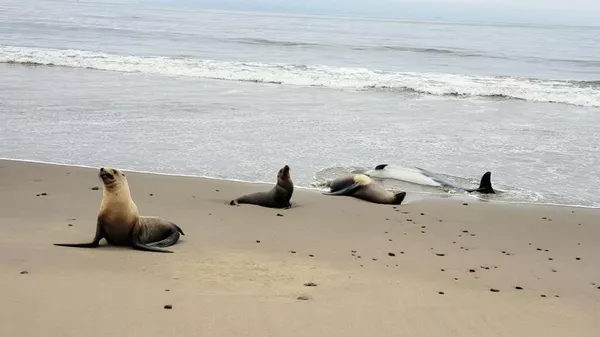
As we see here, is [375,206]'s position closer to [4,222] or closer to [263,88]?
[4,222]

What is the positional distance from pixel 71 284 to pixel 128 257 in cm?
74

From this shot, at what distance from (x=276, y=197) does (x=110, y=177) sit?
7.69 feet

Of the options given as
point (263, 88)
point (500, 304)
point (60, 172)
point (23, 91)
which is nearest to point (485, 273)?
point (500, 304)

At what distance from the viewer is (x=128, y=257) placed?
4781mm

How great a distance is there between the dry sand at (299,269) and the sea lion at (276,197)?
0.50 feet

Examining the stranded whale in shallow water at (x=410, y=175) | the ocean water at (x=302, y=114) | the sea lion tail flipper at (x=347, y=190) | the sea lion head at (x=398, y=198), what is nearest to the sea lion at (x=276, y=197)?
the sea lion tail flipper at (x=347, y=190)

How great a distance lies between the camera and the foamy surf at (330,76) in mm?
19156

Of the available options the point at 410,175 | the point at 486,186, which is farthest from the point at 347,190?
the point at 486,186

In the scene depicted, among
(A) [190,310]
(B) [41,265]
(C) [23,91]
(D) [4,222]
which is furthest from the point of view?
(C) [23,91]

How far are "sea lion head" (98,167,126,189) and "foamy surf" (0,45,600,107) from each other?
47.9ft

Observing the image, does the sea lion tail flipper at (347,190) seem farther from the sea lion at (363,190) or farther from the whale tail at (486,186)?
the whale tail at (486,186)

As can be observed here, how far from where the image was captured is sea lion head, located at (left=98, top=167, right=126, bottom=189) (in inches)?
200

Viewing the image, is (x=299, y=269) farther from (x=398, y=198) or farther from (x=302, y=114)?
(x=302, y=114)

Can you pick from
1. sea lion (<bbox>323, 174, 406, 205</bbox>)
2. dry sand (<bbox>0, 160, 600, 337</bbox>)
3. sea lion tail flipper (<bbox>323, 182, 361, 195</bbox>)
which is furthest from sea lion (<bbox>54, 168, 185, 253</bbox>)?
sea lion (<bbox>323, 174, 406, 205</bbox>)
